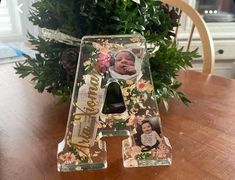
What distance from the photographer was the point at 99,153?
560 millimetres

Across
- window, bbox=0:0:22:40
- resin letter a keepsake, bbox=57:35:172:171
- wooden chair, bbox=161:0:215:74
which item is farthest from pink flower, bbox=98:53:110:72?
window, bbox=0:0:22:40

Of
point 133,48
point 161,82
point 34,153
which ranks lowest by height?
point 34,153

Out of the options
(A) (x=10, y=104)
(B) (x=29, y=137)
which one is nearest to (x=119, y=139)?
(B) (x=29, y=137)

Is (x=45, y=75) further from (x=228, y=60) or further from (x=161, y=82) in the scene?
(x=228, y=60)

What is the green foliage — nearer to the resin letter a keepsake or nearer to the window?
the resin letter a keepsake

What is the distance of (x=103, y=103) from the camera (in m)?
0.55

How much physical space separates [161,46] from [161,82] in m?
0.09

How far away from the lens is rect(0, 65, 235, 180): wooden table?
0.54 metres

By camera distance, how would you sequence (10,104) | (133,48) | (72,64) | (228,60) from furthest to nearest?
(228,60), (10,104), (72,64), (133,48)

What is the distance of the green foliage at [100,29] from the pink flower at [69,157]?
0.63ft

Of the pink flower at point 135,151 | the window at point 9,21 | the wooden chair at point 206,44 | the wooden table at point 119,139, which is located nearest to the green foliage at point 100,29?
the wooden table at point 119,139

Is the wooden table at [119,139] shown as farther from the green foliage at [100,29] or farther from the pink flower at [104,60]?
the pink flower at [104,60]

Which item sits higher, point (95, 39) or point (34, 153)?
point (95, 39)

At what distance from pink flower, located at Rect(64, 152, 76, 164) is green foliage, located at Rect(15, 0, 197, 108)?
19 cm
